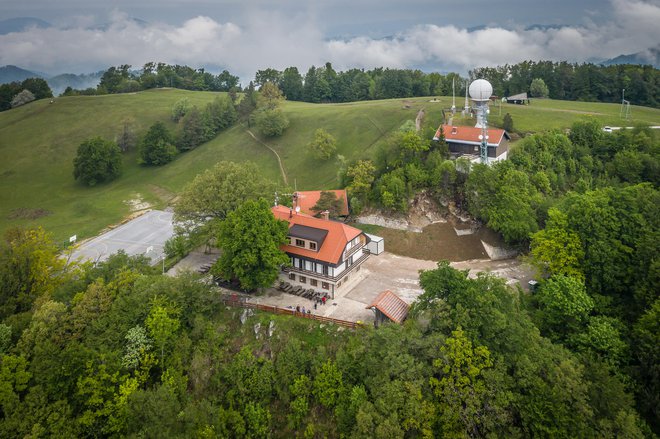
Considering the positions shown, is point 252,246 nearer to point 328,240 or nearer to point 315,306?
point 328,240

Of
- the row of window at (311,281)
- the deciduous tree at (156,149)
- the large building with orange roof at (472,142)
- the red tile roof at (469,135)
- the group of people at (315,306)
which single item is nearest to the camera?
the group of people at (315,306)

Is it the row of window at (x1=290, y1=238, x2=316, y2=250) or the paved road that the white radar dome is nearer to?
the row of window at (x1=290, y1=238, x2=316, y2=250)

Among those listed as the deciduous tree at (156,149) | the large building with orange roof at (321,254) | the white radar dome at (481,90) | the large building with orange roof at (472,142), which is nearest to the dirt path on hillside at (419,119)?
the white radar dome at (481,90)

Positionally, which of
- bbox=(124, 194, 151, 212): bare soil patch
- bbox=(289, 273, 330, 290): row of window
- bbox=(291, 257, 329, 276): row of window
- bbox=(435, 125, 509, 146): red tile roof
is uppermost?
bbox=(435, 125, 509, 146): red tile roof

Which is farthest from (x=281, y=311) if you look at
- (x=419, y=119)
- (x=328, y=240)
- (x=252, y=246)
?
(x=419, y=119)

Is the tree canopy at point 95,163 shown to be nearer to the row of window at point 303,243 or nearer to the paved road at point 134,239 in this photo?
the paved road at point 134,239

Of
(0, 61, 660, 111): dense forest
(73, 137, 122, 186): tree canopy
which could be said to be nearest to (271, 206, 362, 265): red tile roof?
(73, 137, 122, 186): tree canopy

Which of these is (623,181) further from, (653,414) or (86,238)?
(86,238)
